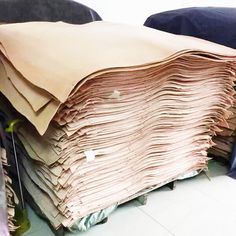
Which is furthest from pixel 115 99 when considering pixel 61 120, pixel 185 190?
pixel 185 190

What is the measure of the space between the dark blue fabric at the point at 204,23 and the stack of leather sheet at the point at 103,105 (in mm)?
368

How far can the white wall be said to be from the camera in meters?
2.12

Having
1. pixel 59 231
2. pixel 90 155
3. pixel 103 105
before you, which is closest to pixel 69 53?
pixel 103 105

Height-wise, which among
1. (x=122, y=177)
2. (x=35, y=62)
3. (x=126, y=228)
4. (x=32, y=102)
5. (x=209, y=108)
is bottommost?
(x=126, y=228)

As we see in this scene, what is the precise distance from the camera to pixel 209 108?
153 centimetres

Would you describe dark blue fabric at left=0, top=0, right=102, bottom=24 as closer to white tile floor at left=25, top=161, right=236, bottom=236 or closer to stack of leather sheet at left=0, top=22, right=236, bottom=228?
stack of leather sheet at left=0, top=22, right=236, bottom=228

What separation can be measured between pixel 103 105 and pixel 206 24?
1.07 m

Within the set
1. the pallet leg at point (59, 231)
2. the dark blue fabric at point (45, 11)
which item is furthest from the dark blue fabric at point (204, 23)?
the pallet leg at point (59, 231)

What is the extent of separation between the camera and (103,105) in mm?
1132

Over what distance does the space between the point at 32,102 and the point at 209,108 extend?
94 cm

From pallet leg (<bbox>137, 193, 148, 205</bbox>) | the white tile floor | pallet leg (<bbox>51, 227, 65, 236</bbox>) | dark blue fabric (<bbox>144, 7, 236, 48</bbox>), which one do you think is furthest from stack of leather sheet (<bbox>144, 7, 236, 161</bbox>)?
pallet leg (<bbox>51, 227, 65, 236</bbox>)

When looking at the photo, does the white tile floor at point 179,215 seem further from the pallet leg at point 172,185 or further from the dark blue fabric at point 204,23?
the dark blue fabric at point 204,23

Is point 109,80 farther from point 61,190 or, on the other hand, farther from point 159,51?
point 61,190

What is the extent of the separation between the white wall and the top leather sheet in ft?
2.22
